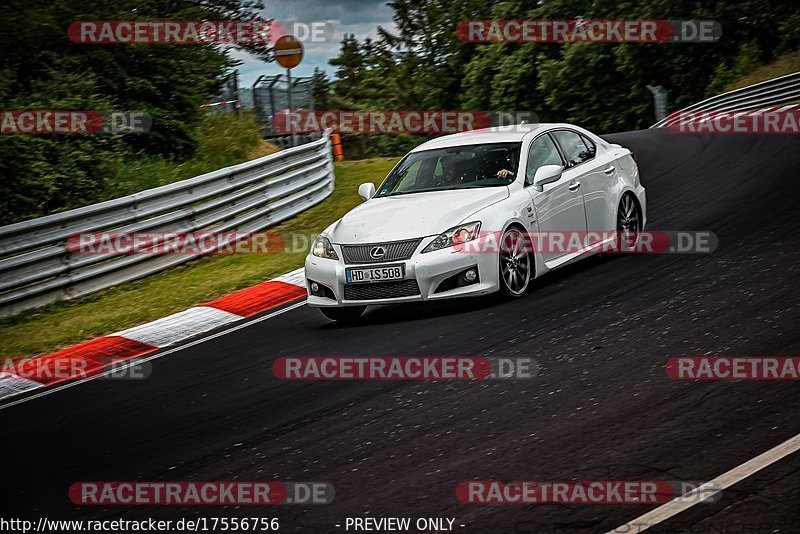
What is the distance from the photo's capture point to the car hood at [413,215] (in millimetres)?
8844

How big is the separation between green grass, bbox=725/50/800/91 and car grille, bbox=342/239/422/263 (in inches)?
1453

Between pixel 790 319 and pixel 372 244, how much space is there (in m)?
3.52

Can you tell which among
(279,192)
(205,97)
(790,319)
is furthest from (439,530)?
(205,97)

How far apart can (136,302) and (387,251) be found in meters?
4.24

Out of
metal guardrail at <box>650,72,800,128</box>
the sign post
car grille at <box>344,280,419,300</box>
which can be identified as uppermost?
the sign post

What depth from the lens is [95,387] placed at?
27.5 feet

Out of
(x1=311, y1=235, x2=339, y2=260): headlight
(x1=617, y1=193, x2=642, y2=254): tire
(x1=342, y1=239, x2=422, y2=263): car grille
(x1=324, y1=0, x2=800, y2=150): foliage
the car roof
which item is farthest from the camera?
(x1=324, y1=0, x2=800, y2=150): foliage

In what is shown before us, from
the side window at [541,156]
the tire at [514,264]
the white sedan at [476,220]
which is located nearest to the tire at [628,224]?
the white sedan at [476,220]

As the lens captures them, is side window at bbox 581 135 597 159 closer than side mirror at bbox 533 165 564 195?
No

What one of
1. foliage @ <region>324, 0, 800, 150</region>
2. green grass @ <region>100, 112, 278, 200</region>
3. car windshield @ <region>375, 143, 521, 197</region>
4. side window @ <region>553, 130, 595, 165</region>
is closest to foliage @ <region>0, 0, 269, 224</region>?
green grass @ <region>100, 112, 278, 200</region>

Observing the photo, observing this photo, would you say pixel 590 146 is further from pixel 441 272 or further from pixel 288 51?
pixel 288 51

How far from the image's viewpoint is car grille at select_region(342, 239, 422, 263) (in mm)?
8742

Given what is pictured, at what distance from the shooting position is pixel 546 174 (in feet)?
30.9

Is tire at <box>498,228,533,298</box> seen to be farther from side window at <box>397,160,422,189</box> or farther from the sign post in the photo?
the sign post
